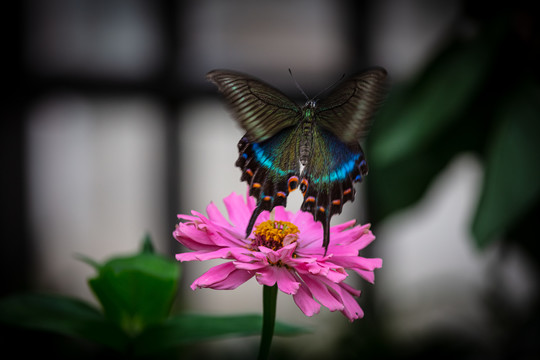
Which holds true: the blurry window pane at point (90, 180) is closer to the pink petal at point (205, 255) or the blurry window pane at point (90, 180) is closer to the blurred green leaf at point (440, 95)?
the blurred green leaf at point (440, 95)

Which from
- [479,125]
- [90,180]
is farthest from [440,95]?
[90,180]

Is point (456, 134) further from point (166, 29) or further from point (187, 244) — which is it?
point (166, 29)

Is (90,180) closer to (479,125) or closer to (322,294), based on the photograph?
(479,125)

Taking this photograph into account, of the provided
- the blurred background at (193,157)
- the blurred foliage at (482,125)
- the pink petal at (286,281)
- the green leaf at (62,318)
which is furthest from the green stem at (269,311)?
the blurred background at (193,157)

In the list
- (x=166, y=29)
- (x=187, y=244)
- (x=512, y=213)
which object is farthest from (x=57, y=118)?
(x=187, y=244)

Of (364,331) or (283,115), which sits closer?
(283,115)

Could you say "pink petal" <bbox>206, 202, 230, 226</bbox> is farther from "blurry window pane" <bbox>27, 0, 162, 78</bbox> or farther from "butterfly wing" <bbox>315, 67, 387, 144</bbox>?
"blurry window pane" <bbox>27, 0, 162, 78</bbox>

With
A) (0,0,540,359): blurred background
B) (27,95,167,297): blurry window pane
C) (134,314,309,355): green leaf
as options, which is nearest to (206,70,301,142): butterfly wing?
(134,314,309,355): green leaf
